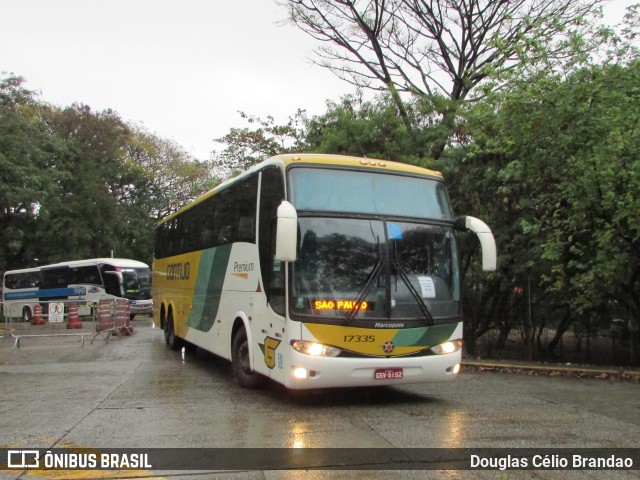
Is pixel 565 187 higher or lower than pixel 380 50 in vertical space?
lower

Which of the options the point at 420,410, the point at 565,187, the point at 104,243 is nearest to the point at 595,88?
the point at 565,187

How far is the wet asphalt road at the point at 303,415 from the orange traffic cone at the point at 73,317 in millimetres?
8450


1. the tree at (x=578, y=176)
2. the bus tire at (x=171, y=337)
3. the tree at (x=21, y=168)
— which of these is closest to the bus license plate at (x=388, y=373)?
the tree at (x=578, y=176)

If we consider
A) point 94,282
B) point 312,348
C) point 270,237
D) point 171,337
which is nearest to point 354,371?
point 312,348

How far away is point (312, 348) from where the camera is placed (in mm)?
7180

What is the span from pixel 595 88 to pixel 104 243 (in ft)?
121

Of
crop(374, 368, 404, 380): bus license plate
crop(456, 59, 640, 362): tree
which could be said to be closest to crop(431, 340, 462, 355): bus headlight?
crop(374, 368, 404, 380): bus license plate

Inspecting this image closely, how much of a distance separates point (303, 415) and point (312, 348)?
0.86 meters

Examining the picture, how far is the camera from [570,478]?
4.88 meters

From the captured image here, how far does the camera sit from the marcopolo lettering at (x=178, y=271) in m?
13.0

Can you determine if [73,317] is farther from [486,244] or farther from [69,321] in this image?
[486,244]

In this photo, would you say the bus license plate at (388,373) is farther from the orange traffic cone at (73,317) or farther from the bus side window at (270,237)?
the orange traffic cone at (73,317)

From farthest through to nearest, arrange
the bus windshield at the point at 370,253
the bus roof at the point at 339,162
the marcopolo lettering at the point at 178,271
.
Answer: the marcopolo lettering at the point at 178,271 → the bus roof at the point at 339,162 → the bus windshield at the point at 370,253

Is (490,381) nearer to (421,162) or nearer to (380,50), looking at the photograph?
(421,162)
